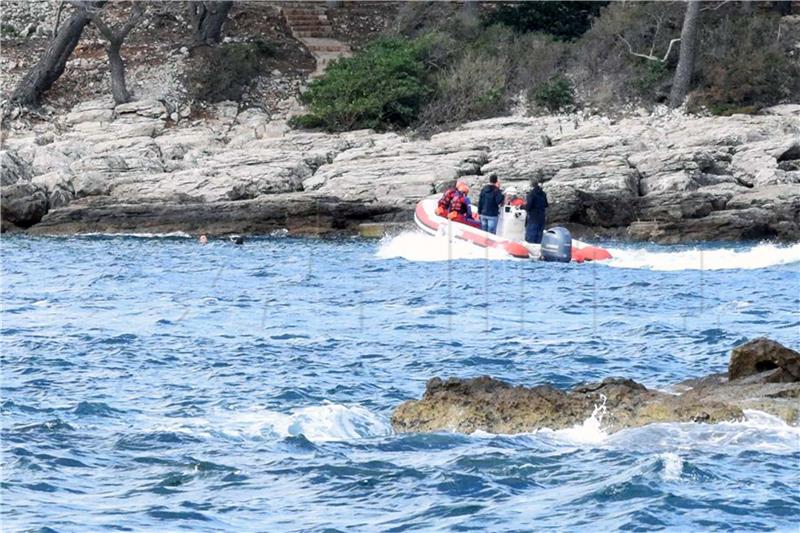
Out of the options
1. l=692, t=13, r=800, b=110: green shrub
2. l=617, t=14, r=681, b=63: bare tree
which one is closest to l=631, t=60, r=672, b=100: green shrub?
l=617, t=14, r=681, b=63: bare tree

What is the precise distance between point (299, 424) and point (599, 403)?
2777 mm

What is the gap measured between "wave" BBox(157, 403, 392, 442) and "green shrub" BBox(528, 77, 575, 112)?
28.1 metres

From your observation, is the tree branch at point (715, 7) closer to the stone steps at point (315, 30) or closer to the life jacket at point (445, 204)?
the stone steps at point (315, 30)

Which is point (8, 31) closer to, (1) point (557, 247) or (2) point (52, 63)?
(2) point (52, 63)

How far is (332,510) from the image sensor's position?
36.8ft

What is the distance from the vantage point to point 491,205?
94.8 feet

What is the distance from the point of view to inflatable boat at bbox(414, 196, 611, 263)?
27.5 metres

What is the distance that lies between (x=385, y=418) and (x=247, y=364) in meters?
3.86

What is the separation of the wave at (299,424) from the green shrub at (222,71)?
99.0 ft

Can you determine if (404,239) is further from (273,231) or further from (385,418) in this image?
(385,418)

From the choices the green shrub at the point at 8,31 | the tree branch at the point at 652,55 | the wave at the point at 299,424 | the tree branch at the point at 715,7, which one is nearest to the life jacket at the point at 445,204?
the tree branch at the point at 652,55

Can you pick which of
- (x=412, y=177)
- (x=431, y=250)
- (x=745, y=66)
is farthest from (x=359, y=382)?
(x=745, y=66)

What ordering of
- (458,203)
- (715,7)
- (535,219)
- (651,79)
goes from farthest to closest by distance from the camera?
(715,7), (651,79), (458,203), (535,219)

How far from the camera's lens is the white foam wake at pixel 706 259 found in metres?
26.6
